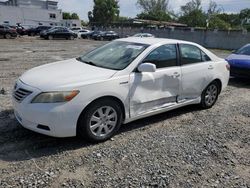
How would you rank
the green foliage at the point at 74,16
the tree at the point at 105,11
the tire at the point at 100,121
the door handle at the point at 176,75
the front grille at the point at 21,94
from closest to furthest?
the front grille at the point at 21,94 < the tire at the point at 100,121 < the door handle at the point at 176,75 < the tree at the point at 105,11 < the green foliage at the point at 74,16

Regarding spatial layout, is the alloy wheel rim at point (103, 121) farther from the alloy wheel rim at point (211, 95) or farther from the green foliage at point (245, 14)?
the green foliage at point (245, 14)

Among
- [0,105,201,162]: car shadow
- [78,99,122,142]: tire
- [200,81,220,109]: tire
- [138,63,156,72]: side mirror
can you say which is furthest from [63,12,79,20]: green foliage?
[78,99,122,142]: tire

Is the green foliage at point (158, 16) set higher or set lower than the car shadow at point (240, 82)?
higher

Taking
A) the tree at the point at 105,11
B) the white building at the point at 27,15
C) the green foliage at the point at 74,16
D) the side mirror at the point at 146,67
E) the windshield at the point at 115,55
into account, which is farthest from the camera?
the green foliage at the point at 74,16

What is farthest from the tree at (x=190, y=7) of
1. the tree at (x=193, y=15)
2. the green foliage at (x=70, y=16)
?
the green foliage at (x=70, y=16)

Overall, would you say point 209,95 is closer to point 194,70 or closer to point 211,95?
point 211,95

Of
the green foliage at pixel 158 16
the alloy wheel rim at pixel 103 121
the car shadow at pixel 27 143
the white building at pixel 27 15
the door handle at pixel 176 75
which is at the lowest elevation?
the car shadow at pixel 27 143

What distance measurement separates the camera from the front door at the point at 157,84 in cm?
439

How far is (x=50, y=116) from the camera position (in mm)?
3584

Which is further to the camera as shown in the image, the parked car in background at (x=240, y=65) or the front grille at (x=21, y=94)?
the parked car in background at (x=240, y=65)

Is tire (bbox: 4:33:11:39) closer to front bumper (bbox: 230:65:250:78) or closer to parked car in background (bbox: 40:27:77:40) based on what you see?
parked car in background (bbox: 40:27:77:40)

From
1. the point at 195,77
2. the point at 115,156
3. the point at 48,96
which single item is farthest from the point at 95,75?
the point at 195,77

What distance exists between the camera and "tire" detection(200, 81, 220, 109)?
5832 millimetres

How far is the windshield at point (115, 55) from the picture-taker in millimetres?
4465
